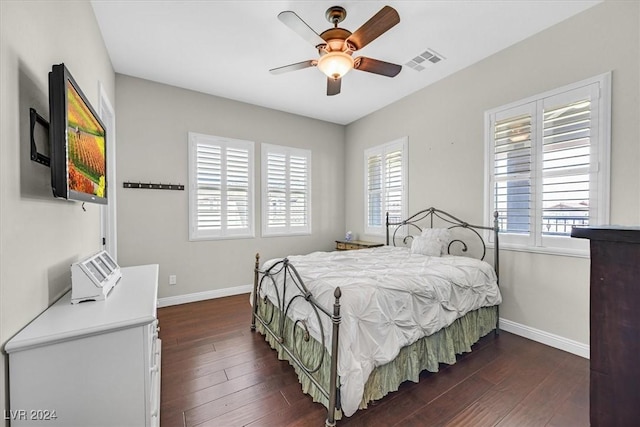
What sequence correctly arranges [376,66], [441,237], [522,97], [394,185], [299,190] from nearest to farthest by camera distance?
[376,66] < [522,97] < [441,237] < [394,185] < [299,190]

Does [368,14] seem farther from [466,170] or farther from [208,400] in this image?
[208,400]

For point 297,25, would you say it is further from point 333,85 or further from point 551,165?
point 551,165

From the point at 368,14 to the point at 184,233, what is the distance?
3.44 metres

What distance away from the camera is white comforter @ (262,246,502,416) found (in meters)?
1.61

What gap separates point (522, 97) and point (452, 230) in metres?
1.62

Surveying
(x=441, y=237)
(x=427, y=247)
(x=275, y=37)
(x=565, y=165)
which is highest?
(x=275, y=37)

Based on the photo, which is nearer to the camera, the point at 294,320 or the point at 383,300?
the point at 383,300

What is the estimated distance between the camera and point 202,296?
3.91m

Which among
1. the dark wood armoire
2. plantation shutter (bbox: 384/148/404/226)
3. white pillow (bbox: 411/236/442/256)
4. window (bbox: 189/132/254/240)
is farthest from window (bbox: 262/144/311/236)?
the dark wood armoire

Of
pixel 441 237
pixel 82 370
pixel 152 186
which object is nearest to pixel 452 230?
pixel 441 237

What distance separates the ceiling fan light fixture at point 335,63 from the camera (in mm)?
2174

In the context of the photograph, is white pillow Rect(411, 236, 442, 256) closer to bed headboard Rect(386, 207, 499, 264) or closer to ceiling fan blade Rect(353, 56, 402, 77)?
bed headboard Rect(386, 207, 499, 264)

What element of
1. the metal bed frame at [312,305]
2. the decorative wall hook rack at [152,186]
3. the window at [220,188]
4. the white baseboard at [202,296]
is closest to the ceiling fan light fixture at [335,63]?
the metal bed frame at [312,305]

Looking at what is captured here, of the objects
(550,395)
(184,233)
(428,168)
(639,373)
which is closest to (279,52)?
(428,168)
